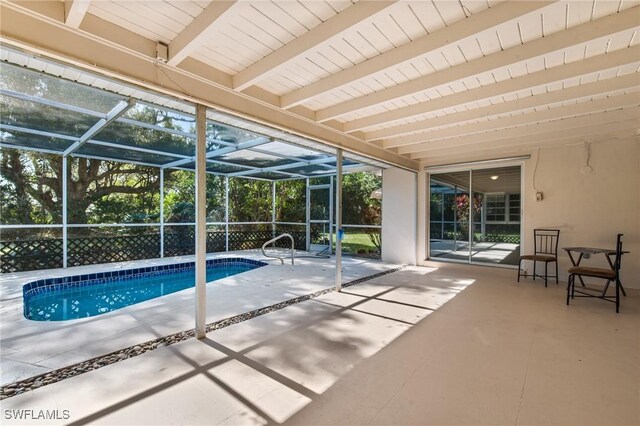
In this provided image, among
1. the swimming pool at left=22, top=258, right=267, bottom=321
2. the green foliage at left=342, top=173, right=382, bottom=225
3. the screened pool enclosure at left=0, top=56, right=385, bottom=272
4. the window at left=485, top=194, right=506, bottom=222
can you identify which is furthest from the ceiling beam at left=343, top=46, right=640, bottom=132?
the swimming pool at left=22, top=258, right=267, bottom=321

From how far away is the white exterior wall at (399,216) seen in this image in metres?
7.56

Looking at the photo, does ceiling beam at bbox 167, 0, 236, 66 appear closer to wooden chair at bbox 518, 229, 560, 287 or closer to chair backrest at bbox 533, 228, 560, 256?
wooden chair at bbox 518, 229, 560, 287

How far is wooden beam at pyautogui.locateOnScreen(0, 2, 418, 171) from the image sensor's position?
6.55ft

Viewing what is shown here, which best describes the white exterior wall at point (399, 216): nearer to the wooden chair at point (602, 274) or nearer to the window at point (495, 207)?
the window at point (495, 207)

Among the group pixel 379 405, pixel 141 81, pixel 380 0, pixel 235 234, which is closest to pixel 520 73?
pixel 380 0

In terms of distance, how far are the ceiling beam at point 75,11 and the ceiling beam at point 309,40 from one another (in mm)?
1324

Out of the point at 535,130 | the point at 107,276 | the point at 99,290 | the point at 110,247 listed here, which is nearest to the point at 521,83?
the point at 535,130

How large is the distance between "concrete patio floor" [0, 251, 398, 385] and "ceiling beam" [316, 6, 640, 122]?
3064mm

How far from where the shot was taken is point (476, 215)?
7156 mm

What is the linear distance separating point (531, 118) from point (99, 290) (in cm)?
786

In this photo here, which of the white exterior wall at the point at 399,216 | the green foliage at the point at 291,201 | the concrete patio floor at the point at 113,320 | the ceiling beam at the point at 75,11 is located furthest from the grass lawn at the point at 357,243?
the ceiling beam at the point at 75,11

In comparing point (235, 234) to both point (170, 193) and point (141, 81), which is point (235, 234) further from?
point (141, 81)

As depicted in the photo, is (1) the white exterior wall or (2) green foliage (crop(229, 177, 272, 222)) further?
(2) green foliage (crop(229, 177, 272, 222))

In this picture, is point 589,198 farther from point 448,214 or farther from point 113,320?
point 113,320
